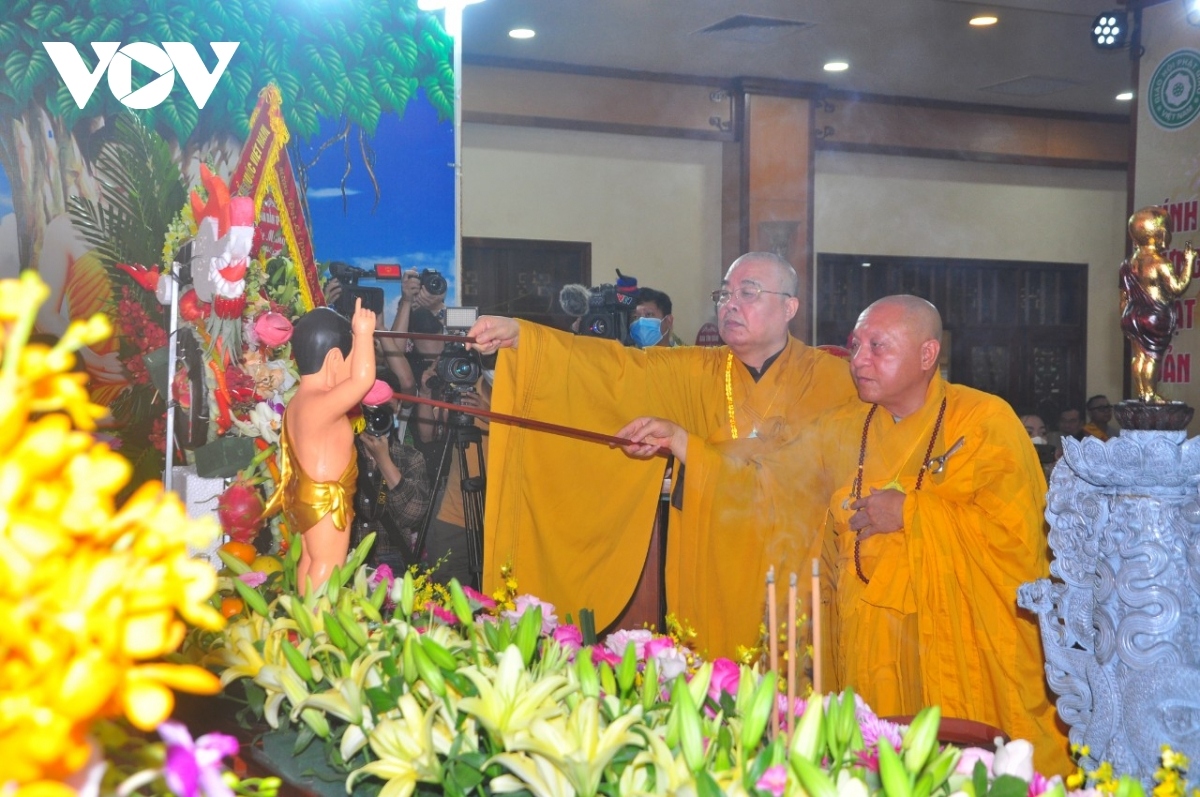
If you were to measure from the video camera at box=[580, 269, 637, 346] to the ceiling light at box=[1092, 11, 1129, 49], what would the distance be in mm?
3172

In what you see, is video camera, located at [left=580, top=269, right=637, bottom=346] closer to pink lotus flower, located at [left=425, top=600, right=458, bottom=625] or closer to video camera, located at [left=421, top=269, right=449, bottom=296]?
video camera, located at [left=421, top=269, right=449, bottom=296]

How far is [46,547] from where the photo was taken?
50 centimetres

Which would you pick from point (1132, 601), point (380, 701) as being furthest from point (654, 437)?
point (380, 701)

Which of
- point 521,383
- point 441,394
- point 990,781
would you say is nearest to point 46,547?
point 990,781

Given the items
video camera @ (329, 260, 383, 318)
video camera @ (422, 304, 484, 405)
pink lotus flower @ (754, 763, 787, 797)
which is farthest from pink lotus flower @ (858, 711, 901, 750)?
video camera @ (329, 260, 383, 318)

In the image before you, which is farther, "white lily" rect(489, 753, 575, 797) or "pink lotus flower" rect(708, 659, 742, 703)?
"pink lotus flower" rect(708, 659, 742, 703)

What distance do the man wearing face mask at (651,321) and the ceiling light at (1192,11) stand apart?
2.94 metres

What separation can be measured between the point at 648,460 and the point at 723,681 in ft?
6.13

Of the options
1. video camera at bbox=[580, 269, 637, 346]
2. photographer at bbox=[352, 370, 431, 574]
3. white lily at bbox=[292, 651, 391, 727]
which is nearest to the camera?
white lily at bbox=[292, 651, 391, 727]

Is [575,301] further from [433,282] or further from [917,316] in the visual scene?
[917,316]

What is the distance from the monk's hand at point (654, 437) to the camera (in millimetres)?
3076

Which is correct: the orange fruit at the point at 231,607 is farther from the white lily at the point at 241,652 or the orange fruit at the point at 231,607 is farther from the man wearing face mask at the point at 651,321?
the man wearing face mask at the point at 651,321

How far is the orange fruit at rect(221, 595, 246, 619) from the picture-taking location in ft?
5.89

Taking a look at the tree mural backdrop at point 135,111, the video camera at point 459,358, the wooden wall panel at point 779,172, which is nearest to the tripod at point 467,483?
the video camera at point 459,358
